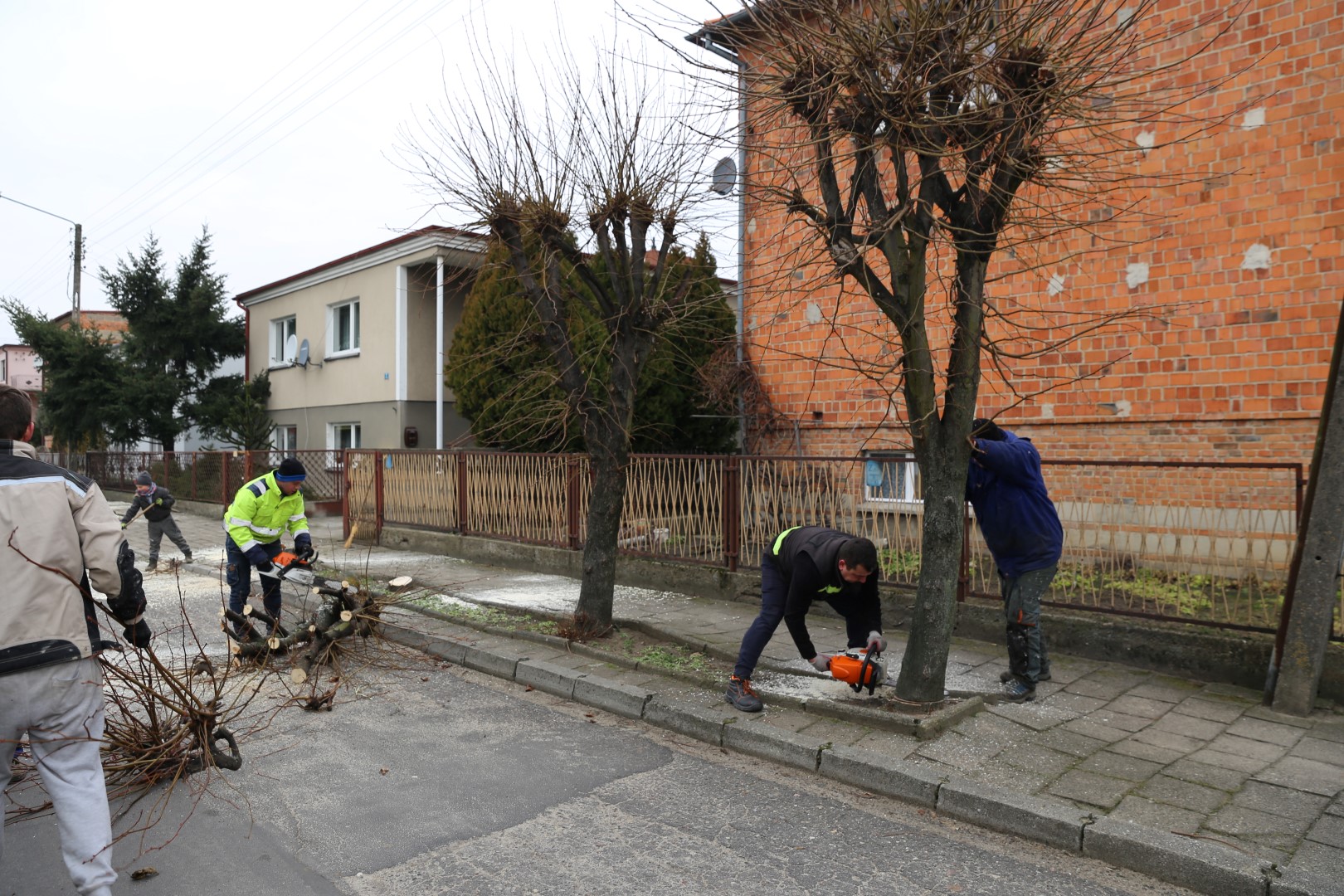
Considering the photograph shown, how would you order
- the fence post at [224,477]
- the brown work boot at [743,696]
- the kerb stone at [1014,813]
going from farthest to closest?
the fence post at [224,477], the brown work boot at [743,696], the kerb stone at [1014,813]

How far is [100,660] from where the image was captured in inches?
143

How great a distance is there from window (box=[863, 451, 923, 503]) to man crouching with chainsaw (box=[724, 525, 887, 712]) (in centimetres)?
264

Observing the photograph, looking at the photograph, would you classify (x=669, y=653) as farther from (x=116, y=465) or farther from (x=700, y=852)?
(x=116, y=465)

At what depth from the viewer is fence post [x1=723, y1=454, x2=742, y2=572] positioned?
8828mm

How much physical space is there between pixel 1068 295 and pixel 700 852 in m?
7.65

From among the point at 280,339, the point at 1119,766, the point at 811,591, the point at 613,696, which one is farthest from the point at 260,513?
the point at 280,339

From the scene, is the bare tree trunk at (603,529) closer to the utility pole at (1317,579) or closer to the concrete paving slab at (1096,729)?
the concrete paving slab at (1096,729)

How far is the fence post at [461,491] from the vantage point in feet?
40.2

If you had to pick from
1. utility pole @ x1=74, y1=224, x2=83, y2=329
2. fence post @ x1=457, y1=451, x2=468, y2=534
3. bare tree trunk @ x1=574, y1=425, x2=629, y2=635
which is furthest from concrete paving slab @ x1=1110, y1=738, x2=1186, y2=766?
utility pole @ x1=74, y1=224, x2=83, y2=329

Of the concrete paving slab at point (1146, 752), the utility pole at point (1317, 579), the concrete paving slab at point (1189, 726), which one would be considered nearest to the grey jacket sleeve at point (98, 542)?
the concrete paving slab at point (1146, 752)

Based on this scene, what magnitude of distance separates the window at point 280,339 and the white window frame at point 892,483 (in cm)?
1752

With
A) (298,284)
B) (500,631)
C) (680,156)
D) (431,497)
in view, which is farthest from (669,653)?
(298,284)

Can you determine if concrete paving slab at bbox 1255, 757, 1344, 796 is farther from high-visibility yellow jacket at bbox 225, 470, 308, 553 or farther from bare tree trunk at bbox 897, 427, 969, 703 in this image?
high-visibility yellow jacket at bbox 225, 470, 308, 553

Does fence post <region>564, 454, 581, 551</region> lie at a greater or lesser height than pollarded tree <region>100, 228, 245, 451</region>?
lesser
